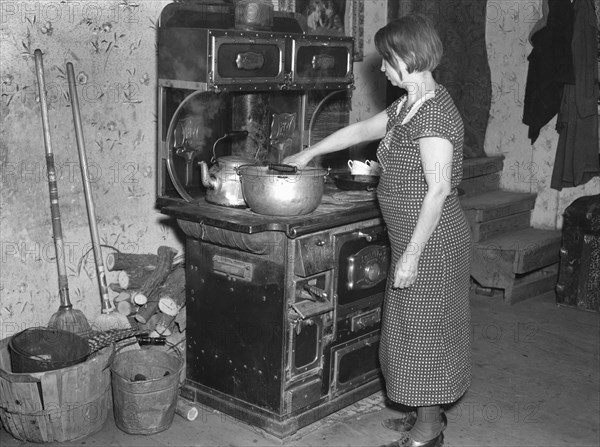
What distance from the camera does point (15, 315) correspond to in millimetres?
3523

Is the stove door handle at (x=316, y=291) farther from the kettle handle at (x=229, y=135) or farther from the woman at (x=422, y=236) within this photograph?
the kettle handle at (x=229, y=135)

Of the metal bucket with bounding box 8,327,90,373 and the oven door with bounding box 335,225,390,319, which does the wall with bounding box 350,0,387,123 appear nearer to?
the oven door with bounding box 335,225,390,319

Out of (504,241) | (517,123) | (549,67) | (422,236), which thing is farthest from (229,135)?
(517,123)

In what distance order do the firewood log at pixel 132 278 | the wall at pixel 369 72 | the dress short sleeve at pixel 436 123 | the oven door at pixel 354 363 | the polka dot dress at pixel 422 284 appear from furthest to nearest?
the wall at pixel 369 72
the firewood log at pixel 132 278
the oven door at pixel 354 363
the polka dot dress at pixel 422 284
the dress short sleeve at pixel 436 123

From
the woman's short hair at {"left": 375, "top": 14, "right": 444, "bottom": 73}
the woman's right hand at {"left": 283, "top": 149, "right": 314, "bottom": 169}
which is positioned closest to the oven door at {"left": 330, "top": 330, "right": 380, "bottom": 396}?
the woman's right hand at {"left": 283, "top": 149, "right": 314, "bottom": 169}

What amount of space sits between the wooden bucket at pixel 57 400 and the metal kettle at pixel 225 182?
0.75 m

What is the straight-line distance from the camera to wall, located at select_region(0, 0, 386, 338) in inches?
133

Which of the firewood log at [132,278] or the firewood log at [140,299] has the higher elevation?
the firewood log at [132,278]

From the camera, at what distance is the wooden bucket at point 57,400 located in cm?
300

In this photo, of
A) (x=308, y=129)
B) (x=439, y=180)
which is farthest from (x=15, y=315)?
(x=439, y=180)

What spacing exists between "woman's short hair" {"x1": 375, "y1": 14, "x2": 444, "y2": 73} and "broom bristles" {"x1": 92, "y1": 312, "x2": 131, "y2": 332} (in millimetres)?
1670

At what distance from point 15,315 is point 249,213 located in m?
1.16

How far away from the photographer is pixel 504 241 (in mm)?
5336

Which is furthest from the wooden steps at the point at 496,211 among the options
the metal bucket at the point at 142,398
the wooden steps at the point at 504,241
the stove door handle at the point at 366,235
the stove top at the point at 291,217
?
the metal bucket at the point at 142,398
